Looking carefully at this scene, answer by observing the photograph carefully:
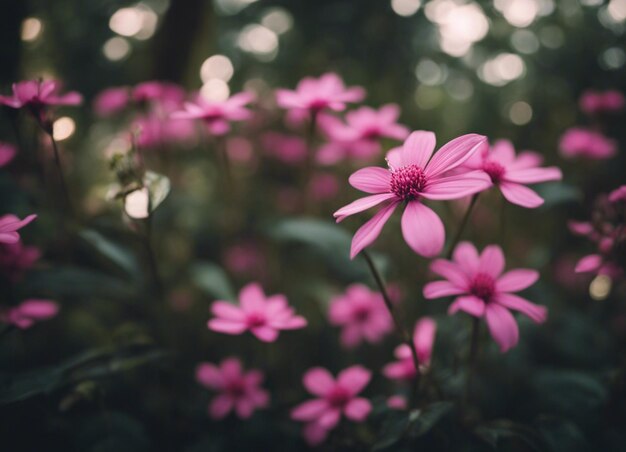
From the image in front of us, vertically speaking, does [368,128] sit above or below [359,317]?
above

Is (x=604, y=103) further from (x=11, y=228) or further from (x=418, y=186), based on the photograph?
(x=11, y=228)

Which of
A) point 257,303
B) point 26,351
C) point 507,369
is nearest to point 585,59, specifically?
point 507,369

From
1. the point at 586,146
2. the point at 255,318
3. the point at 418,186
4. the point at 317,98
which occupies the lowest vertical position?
the point at 255,318

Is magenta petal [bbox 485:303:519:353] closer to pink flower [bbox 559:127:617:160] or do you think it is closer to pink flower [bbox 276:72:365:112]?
pink flower [bbox 276:72:365:112]

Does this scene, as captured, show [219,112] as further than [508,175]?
Yes

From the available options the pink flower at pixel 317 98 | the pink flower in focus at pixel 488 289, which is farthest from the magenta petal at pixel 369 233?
the pink flower at pixel 317 98

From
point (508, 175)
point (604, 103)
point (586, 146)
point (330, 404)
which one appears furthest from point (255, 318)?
point (604, 103)

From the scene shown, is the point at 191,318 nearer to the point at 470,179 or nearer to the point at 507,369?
the point at 507,369

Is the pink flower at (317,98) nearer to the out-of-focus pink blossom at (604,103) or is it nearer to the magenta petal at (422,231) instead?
the magenta petal at (422,231)
